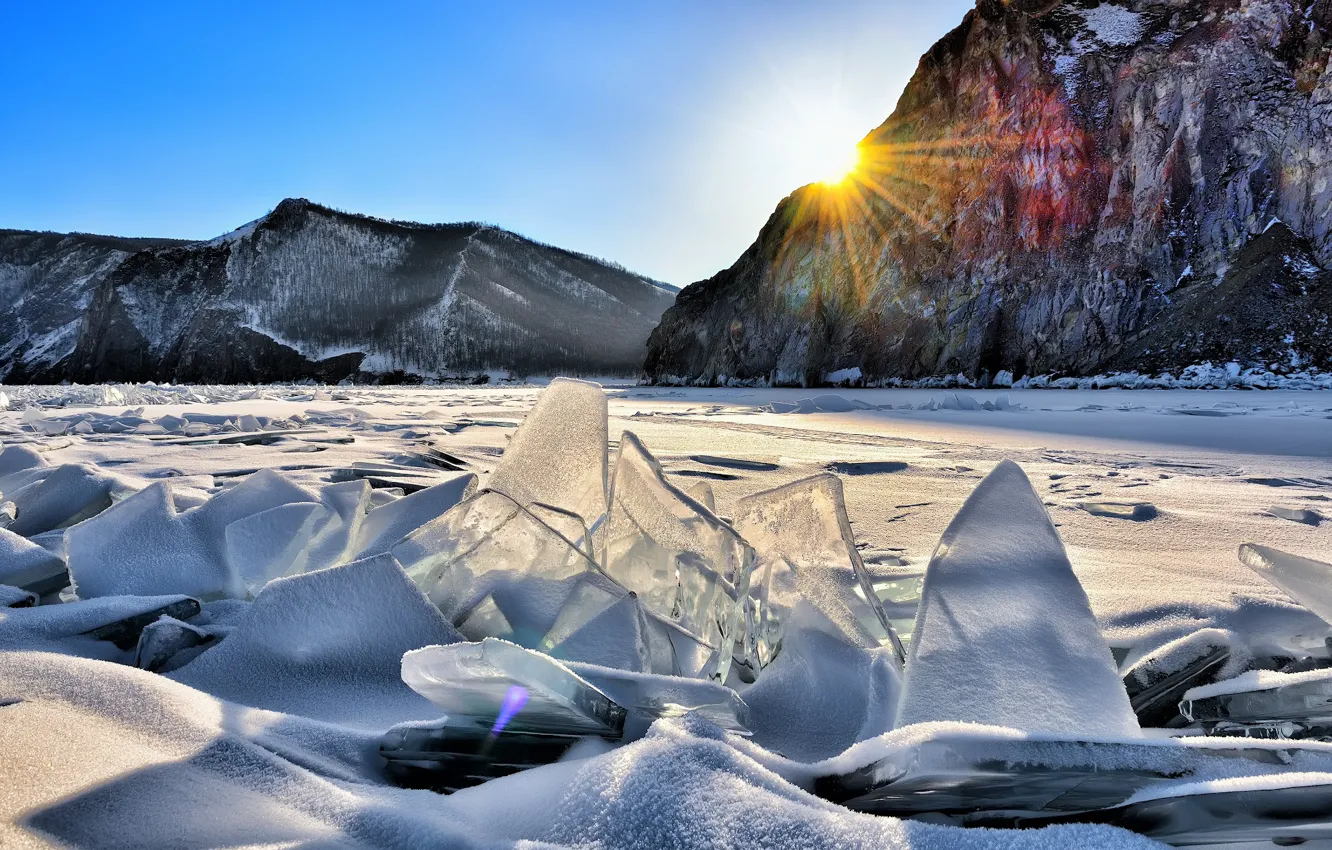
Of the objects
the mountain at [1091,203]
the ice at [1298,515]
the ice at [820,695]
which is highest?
the mountain at [1091,203]

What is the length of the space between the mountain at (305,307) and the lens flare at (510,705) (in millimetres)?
52634

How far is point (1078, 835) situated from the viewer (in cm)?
35

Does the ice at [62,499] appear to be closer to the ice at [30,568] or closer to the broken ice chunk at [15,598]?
the ice at [30,568]

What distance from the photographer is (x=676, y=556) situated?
0.87 m

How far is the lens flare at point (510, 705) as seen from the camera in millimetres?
440

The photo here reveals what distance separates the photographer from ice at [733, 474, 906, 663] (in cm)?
75

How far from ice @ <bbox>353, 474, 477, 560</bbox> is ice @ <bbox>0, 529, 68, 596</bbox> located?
0.37 metres

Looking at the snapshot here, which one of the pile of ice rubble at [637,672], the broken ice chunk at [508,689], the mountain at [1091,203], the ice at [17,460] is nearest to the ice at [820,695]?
the pile of ice rubble at [637,672]

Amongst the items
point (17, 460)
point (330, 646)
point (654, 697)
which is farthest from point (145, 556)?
point (17, 460)

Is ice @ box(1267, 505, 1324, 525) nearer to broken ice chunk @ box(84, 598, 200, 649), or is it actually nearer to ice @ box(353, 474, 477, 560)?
ice @ box(353, 474, 477, 560)

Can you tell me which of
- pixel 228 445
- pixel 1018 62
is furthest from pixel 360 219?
pixel 228 445

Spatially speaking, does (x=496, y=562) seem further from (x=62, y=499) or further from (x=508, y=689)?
(x=62, y=499)

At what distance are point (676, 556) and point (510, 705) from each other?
0.44m

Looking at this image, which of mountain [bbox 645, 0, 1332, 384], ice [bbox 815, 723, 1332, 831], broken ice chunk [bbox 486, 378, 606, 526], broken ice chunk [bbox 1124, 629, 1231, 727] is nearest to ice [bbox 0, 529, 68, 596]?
broken ice chunk [bbox 486, 378, 606, 526]
